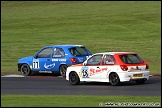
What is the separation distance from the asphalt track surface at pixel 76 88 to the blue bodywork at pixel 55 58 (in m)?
2.29

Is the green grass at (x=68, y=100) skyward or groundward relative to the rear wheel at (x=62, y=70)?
groundward

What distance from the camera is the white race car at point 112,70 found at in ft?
71.2

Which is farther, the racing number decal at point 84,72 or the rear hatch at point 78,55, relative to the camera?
the rear hatch at point 78,55

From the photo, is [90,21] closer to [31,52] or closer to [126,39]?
[126,39]

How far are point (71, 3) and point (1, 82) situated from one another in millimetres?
44449

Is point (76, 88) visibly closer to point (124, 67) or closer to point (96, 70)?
point (96, 70)

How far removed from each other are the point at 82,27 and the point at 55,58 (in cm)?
2324

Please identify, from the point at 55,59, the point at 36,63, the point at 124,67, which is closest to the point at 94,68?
the point at 124,67

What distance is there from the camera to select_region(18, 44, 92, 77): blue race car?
27031mm

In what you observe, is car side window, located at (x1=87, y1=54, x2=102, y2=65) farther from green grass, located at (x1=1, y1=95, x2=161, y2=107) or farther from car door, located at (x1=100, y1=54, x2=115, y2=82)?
green grass, located at (x1=1, y1=95, x2=161, y2=107)

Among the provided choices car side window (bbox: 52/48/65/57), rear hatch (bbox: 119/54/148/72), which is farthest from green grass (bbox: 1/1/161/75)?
rear hatch (bbox: 119/54/148/72)

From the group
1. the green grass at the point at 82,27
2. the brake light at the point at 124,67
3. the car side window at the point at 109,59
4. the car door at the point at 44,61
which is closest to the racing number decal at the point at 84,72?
the car side window at the point at 109,59

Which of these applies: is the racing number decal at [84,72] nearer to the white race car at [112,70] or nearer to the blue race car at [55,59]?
the white race car at [112,70]

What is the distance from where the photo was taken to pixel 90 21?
53.5 m
